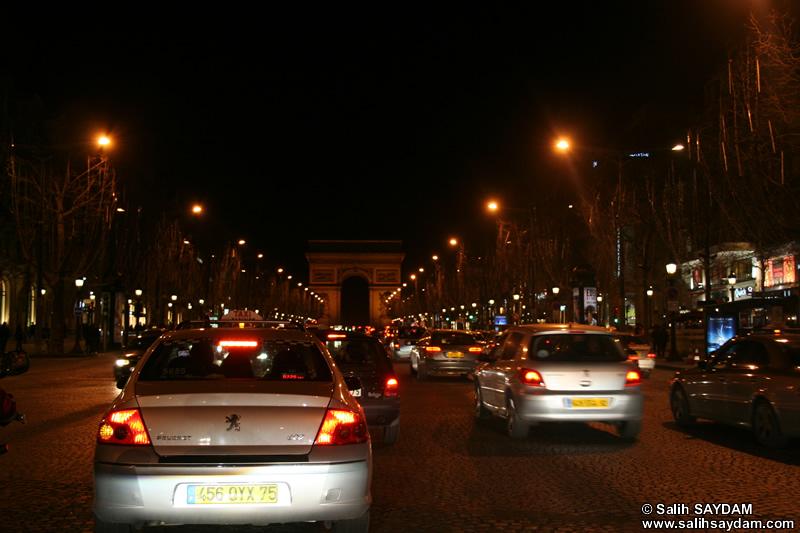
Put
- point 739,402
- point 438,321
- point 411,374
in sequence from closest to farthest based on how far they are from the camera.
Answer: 1. point 739,402
2. point 411,374
3. point 438,321

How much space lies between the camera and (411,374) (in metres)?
28.5

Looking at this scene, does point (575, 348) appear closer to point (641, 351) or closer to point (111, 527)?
point (111, 527)

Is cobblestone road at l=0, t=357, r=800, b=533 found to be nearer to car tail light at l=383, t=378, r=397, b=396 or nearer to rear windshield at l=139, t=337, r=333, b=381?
car tail light at l=383, t=378, r=397, b=396

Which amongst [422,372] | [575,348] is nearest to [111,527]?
[575,348]

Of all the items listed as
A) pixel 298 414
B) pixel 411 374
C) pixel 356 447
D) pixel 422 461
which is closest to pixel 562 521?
pixel 356 447

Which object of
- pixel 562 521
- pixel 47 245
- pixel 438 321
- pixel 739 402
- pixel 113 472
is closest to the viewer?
pixel 113 472

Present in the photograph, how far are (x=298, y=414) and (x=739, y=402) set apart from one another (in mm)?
8031

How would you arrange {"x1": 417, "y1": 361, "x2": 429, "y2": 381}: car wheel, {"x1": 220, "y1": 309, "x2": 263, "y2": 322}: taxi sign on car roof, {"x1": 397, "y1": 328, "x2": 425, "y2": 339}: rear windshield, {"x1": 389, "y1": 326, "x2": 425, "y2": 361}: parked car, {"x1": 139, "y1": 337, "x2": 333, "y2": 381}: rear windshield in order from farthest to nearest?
{"x1": 397, "y1": 328, "x2": 425, "y2": 339}: rear windshield
{"x1": 389, "y1": 326, "x2": 425, "y2": 361}: parked car
{"x1": 417, "y1": 361, "x2": 429, "y2": 381}: car wheel
{"x1": 220, "y1": 309, "x2": 263, "y2": 322}: taxi sign on car roof
{"x1": 139, "y1": 337, "x2": 333, "y2": 381}: rear windshield

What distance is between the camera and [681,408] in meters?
13.4

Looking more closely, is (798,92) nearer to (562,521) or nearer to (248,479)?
(562,521)

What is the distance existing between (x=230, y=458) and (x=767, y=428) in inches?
315

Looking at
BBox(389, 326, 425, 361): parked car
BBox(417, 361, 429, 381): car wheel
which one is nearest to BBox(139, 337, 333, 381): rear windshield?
BBox(417, 361, 429, 381): car wheel

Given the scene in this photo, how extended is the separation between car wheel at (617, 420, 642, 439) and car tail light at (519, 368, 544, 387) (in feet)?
4.38

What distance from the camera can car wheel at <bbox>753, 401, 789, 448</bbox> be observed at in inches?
420
